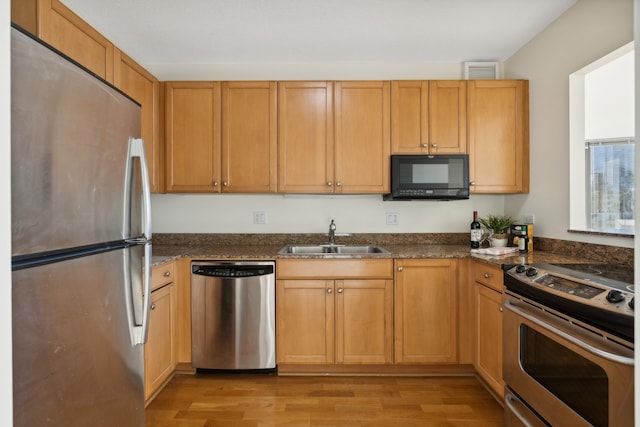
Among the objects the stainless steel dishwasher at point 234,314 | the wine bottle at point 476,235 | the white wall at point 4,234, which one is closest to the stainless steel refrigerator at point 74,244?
the white wall at point 4,234

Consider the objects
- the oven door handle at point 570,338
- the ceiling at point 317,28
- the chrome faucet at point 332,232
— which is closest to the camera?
the oven door handle at point 570,338

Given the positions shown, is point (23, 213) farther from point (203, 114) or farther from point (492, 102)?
point (492, 102)

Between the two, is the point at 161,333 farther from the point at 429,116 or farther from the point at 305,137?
the point at 429,116

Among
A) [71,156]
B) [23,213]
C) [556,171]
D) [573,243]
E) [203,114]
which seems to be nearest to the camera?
[23,213]

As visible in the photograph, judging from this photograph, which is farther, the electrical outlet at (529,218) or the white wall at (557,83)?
the electrical outlet at (529,218)

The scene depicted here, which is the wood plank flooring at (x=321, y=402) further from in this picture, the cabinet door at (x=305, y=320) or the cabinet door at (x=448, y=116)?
the cabinet door at (x=448, y=116)

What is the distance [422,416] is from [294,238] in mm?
1639

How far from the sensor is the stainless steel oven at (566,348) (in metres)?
1.24

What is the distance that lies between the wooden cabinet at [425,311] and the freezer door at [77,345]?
172cm

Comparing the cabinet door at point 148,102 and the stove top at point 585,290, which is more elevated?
the cabinet door at point 148,102

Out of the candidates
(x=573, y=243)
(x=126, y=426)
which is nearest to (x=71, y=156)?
(x=126, y=426)

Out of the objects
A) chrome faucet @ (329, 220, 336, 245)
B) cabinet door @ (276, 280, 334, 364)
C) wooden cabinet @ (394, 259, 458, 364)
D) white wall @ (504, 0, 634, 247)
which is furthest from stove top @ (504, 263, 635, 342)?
chrome faucet @ (329, 220, 336, 245)

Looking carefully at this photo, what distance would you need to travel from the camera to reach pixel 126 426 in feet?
4.41

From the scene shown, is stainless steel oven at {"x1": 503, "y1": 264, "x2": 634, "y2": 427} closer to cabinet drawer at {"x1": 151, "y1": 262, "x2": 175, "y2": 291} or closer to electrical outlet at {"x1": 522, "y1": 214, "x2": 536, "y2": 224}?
electrical outlet at {"x1": 522, "y1": 214, "x2": 536, "y2": 224}
